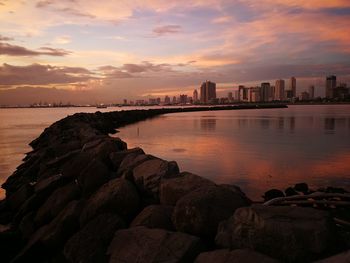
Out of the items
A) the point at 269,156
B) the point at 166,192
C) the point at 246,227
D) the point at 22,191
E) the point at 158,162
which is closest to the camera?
the point at 246,227

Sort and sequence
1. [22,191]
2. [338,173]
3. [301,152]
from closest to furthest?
[22,191] → [338,173] → [301,152]

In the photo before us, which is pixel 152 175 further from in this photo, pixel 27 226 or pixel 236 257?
pixel 236 257

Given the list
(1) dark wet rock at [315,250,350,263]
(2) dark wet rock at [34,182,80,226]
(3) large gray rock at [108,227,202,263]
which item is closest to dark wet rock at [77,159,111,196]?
(2) dark wet rock at [34,182,80,226]

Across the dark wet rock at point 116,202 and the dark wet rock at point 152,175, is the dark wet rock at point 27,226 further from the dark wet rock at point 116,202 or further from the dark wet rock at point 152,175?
the dark wet rock at point 152,175

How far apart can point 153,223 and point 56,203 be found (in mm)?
2786

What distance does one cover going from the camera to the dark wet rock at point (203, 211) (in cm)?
437

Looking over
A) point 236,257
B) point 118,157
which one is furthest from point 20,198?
point 236,257

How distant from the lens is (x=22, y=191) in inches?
329

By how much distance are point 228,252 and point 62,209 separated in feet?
13.1

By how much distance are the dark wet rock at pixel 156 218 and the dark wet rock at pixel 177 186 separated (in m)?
0.27

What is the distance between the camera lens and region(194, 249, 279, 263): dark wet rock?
3.35m

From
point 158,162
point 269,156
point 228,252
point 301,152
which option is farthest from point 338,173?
point 228,252

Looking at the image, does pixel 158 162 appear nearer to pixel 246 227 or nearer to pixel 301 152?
pixel 246 227

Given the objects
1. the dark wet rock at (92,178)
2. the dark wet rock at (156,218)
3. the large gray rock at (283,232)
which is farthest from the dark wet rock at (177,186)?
the dark wet rock at (92,178)
